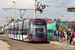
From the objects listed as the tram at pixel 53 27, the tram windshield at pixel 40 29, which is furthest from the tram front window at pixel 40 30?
the tram at pixel 53 27

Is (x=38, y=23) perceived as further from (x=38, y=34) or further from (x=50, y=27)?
(x=50, y=27)

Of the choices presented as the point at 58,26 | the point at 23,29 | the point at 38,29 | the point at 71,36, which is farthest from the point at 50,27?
the point at 71,36

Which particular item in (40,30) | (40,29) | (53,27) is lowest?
(40,30)

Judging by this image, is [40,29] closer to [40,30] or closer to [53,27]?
[40,30]

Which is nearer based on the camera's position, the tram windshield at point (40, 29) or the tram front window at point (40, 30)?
the tram front window at point (40, 30)

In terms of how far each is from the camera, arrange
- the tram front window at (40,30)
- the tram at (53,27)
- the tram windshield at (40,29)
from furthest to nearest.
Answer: the tram at (53,27) < the tram windshield at (40,29) < the tram front window at (40,30)

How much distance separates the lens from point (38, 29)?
1025 inches

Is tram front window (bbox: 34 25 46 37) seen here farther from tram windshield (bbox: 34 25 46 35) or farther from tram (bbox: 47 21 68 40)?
tram (bbox: 47 21 68 40)

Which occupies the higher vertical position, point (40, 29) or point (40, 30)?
point (40, 29)

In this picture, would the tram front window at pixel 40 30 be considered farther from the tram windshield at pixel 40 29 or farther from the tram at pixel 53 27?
→ the tram at pixel 53 27

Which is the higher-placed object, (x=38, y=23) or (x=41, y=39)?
(x=38, y=23)

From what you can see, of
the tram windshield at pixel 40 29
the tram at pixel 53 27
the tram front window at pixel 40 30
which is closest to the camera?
the tram front window at pixel 40 30

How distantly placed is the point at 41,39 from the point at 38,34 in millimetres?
702

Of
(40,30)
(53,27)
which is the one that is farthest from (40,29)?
(53,27)
